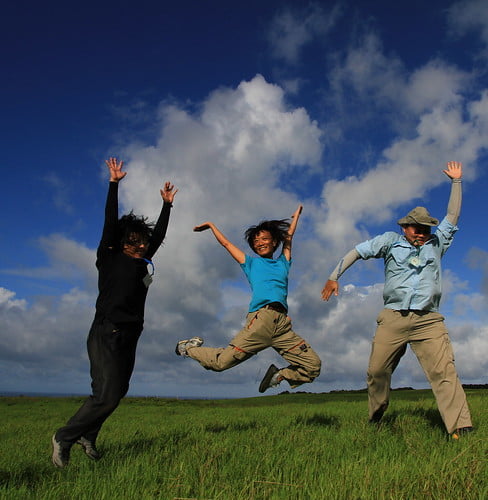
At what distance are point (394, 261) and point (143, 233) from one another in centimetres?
370

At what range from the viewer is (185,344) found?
7.28 m

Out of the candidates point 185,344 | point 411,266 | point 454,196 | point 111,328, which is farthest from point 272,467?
point 454,196

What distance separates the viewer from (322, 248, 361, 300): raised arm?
672 cm

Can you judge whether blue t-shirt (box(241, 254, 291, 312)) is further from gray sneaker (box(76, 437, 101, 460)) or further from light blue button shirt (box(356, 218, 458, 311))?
gray sneaker (box(76, 437, 101, 460))

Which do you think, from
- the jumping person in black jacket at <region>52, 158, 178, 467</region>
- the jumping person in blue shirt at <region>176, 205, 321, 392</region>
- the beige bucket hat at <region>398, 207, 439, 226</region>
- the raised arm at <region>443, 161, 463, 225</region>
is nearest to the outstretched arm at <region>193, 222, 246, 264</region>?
the jumping person in blue shirt at <region>176, 205, 321, 392</region>

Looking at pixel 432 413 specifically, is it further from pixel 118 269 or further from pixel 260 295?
pixel 118 269

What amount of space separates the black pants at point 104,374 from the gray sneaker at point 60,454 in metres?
0.06

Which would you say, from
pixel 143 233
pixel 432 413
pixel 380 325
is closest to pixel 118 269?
pixel 143 233

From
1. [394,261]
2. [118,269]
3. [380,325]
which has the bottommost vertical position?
[380,325]

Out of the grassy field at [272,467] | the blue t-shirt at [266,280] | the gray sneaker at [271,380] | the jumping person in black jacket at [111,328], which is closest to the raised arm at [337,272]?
the blue t-shirt at [266,280]

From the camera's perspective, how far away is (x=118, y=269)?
5.26 meters

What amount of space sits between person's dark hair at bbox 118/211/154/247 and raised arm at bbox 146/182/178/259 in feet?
0.28

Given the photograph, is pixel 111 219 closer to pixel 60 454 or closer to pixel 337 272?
pixel 60 454

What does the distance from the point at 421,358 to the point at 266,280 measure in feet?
8.18
